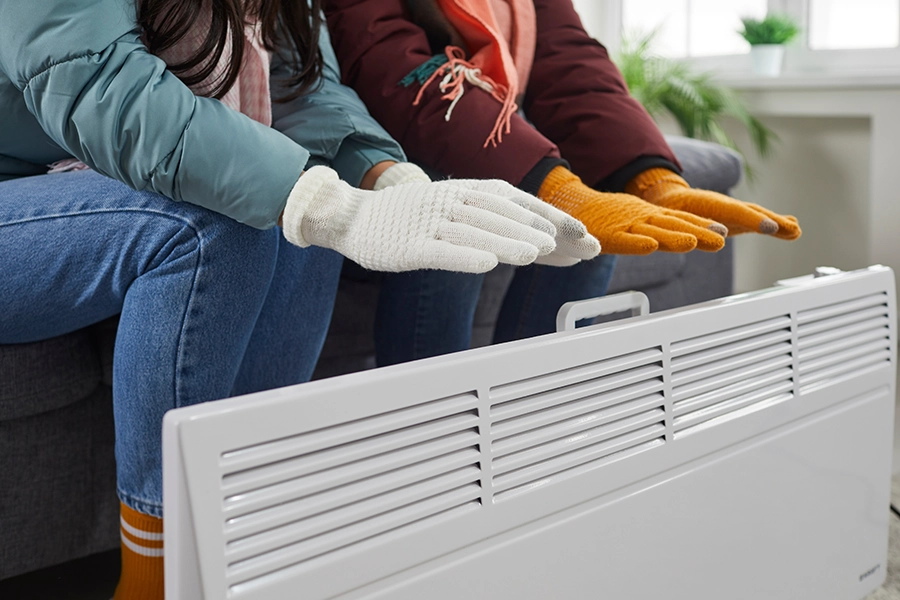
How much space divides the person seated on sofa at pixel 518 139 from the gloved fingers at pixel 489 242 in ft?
0.35

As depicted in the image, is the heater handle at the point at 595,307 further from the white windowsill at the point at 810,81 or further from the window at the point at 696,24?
the window at the point at 696,24

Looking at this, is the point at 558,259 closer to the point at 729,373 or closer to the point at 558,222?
the point at 558,222

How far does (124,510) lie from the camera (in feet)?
2.29

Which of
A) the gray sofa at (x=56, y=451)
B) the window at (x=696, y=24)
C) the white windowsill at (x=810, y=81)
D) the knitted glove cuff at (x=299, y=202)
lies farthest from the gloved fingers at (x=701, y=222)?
the window at (x=696, y=24)

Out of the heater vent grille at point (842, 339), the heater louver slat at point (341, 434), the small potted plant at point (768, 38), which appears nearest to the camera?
the heater louver slat at point (341, 434)

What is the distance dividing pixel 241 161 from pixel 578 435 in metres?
0.34

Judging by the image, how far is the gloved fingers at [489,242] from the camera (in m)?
0.58

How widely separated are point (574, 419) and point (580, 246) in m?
0.15

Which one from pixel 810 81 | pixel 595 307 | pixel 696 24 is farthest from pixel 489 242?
pixel 696 24

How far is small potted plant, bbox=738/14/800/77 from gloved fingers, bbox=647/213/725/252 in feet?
6.29

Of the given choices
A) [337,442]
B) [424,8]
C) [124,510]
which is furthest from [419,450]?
[424,8]

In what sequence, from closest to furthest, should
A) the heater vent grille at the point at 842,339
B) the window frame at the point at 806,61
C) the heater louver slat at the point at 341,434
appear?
the heater louver slat at the point at 341,434 < the heater vent grille at the point at 842,339 < the window frame at the point at 806,61

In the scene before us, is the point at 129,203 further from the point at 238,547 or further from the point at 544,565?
the point at 544,565

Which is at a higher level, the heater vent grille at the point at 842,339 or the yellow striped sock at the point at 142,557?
the heater vent grille at the point at 842,339
